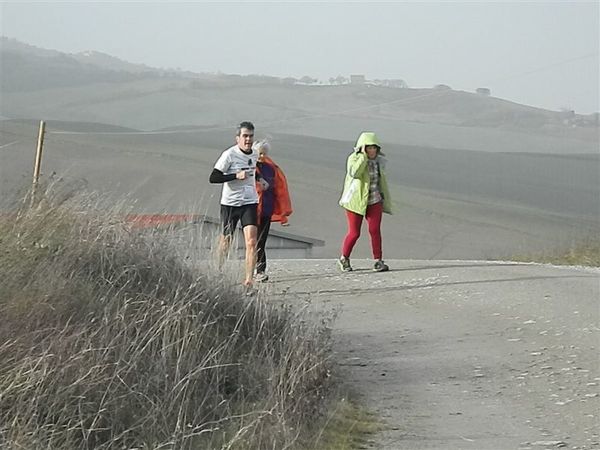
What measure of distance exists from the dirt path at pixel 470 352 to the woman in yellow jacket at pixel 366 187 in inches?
26.4

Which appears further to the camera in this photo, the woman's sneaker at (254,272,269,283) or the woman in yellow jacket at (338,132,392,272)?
the woman in yellow jacket at (338,132,392,272)

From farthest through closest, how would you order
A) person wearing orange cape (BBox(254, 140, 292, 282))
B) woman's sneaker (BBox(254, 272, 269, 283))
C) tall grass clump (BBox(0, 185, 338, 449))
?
person wearing orange cape (BBox(254, 140, 292, 282)) < woman's sneaker (BBox(254, 272, 269, 283)) < tall grass clump (BBox(0, 185, 338, 449))

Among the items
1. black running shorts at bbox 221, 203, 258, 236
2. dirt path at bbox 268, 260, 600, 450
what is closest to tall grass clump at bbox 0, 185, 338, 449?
dirt path at bbox 268, 260, 600, 450

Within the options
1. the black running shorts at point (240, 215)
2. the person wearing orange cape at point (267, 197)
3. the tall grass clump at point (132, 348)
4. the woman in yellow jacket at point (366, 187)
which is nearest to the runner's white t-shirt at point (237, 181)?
the black running shorts at point (240, 215)

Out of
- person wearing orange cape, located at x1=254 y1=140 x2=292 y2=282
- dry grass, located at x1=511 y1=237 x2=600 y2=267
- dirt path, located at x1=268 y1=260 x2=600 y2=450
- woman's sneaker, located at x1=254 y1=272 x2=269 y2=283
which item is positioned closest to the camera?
dirt path, located at x1=268 y1=260 x2=600 y2=450

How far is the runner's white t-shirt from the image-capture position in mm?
10852

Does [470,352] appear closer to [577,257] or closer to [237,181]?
[237,181]

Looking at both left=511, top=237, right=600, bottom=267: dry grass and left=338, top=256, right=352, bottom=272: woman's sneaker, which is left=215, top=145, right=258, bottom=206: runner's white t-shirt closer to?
left=338, top=256, right=352, bottom=272: woman's sneaker

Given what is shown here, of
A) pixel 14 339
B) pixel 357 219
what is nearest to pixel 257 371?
pixel 14 339

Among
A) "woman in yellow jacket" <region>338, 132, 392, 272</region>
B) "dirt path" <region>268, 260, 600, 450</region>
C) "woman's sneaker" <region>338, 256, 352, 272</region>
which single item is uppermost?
"woman in yellow jacket" <region>338, 132, 392, 272</region>

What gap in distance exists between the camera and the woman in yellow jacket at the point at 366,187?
12.7m

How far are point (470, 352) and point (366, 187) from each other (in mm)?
4478

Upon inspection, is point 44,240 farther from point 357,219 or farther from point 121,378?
point 357,219

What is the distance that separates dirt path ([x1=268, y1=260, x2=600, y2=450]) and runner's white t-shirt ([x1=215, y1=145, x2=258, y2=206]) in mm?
1111
